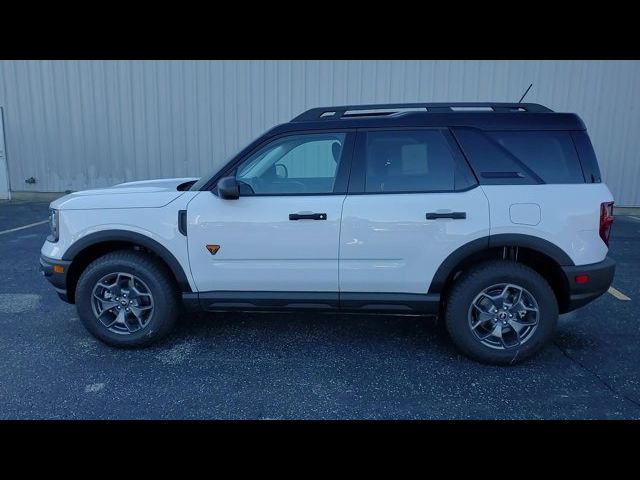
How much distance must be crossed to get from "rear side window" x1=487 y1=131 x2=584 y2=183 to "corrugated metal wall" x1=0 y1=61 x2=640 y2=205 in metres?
7.10

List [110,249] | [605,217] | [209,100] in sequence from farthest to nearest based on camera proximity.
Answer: [209,100]
[110,249]
[605,217]

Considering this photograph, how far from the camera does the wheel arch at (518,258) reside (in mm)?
3100

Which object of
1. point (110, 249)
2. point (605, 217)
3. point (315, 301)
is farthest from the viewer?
point (110, 249)

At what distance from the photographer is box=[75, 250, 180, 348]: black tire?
3396 millimetres

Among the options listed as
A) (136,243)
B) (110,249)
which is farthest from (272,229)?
(110,249)

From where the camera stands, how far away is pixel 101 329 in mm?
3484

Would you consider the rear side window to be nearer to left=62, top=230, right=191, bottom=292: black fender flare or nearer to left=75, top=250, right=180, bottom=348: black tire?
left=62, top=230, right=191, bottom=292: black fender flare

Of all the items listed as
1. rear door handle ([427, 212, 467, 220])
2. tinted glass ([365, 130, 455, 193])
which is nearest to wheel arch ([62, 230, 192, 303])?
tinted glass ([365, 130, 455, 193])

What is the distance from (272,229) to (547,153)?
2076 mm

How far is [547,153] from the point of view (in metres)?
3.15

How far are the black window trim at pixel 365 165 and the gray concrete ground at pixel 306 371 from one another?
1286mm

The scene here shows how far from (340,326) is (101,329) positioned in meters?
2.00

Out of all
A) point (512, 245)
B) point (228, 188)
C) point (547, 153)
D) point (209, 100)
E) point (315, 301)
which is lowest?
point (315, 301)

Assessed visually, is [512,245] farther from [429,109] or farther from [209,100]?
[209,100]
